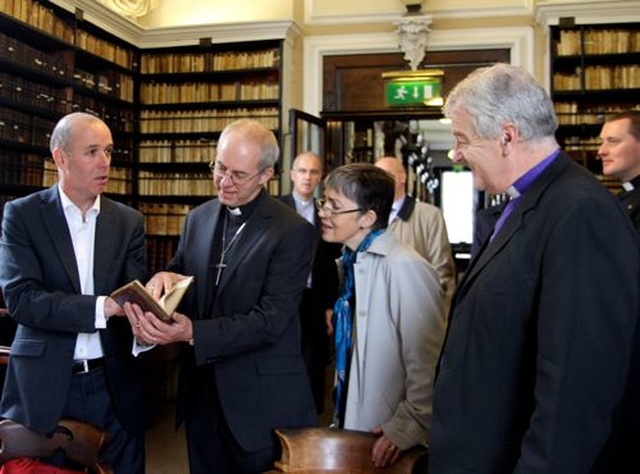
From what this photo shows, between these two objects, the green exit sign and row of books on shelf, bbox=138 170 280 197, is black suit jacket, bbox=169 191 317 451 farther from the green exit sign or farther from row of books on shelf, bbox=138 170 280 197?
row of books on shelf, bbox=138 170 280 197

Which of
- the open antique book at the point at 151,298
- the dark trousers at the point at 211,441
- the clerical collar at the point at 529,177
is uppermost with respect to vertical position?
the clerical collar at the point at 529,177

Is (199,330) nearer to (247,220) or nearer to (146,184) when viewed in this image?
(247,220)

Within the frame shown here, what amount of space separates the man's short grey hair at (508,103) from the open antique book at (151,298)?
36.7 inches

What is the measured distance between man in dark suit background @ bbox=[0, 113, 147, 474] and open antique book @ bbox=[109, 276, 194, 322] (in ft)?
0.66

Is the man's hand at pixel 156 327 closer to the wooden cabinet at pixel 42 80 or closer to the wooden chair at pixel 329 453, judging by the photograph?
the wooden chair at pixel 329 453

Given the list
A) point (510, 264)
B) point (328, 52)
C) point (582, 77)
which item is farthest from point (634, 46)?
point (510, 264)

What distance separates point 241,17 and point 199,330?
5409 millimetres

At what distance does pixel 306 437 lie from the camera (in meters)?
1.71

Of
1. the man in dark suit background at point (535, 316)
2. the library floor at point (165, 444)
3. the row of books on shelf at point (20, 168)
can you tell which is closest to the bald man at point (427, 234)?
the library floor at point (165, 444)

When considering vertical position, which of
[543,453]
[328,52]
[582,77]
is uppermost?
[328,52]

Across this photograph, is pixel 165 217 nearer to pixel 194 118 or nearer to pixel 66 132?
pixel 194 118

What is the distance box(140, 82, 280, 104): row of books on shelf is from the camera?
642 centimetres

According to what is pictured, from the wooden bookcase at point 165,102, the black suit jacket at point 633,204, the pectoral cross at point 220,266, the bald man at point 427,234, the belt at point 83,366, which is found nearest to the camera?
the pectoral cross at point 220,266

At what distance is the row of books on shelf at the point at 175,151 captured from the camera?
659 cm
